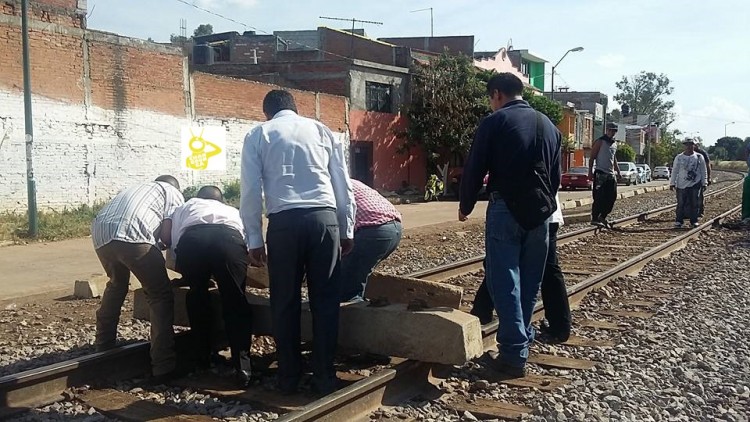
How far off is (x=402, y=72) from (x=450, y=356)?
26483 millimetres

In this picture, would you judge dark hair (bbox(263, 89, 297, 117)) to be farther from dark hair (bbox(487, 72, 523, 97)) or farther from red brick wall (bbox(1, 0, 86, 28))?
red brick wall (bbox(1, 0, 86, 28))

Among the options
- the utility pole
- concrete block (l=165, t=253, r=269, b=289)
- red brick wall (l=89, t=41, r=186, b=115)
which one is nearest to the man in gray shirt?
concrete block (l=165, t=253, r=269, b=289)

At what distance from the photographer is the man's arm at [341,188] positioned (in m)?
4.53

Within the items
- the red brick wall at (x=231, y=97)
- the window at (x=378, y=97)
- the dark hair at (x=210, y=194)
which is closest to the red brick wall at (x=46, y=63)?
the red brick wall at (x=231, y=97)

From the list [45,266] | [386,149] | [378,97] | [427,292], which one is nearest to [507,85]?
[427,292]

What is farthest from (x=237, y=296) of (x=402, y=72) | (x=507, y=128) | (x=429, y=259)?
(x=402, y=72)

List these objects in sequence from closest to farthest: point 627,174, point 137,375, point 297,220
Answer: point 297,220
point 137,375
point 627,174

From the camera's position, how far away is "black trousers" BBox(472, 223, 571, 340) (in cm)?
563

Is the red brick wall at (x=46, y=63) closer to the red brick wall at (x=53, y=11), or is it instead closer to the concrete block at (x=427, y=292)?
the red brick wall at (x=53, y=11)

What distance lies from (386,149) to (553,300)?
943 inches

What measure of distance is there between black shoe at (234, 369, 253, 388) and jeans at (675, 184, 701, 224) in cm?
1212

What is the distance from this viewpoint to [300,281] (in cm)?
449

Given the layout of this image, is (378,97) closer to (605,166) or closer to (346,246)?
(605,166)

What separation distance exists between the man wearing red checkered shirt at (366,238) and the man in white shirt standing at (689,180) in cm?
1093
